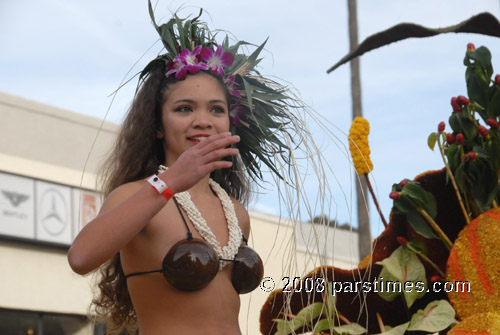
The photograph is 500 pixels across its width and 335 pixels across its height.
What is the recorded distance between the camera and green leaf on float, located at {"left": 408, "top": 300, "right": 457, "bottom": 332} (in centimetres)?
256

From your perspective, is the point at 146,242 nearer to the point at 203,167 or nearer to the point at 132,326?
the point at 203,167

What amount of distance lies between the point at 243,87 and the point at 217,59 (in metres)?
0.14

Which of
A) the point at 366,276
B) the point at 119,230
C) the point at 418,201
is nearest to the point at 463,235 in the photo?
the point at 418,201

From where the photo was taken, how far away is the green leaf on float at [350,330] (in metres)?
2.71

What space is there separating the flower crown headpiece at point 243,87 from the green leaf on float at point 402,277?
48 cm

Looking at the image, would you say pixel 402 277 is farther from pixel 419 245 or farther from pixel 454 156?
pixel 454 156

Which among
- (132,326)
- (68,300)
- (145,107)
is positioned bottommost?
(132,326)

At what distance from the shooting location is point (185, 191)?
2.66 m

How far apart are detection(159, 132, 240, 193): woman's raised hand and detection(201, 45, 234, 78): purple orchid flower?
58 cm

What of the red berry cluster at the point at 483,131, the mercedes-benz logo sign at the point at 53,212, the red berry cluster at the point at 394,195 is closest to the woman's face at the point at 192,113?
the red berry cluster at the point at 394,195

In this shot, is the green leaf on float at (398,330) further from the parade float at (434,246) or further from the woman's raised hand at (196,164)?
the woman's raised hand at (196,164)

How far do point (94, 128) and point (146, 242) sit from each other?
1210cm

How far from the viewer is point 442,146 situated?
9.26ft

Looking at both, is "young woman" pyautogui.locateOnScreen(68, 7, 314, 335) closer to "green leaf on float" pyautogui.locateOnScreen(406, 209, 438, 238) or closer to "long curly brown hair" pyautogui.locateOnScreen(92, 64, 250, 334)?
"long curly brown hair" pyautogui.locateOnScreen(92, 64, 250, 334)
